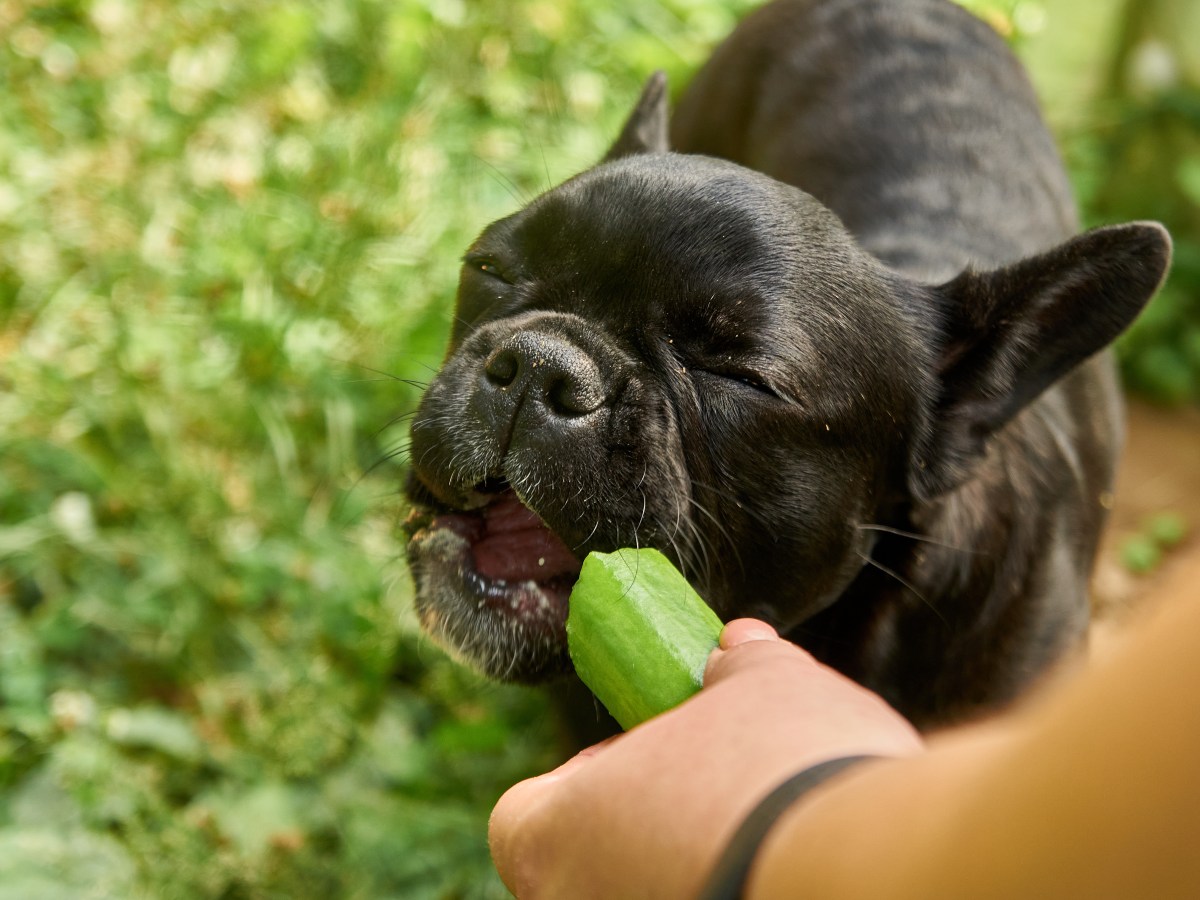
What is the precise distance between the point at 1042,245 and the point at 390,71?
9.48 feet

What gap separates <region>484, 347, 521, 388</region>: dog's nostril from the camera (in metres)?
2.06

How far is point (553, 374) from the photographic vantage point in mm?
2004

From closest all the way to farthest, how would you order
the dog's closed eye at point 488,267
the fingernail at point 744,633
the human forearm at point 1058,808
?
the human forearm at point 1058,808
the fingernail at point 744,633
the dog's closed eye at point 488,267

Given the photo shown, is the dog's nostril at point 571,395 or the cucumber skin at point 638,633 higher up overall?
the dog's nostril at point 571,395

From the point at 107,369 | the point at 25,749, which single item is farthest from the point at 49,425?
the point at 25,749

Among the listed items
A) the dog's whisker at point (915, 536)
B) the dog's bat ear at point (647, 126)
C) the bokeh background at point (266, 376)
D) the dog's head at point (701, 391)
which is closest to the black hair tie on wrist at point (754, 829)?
the dog's head at point (701, 391)

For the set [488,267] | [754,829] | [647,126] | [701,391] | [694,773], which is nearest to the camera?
[754,829]

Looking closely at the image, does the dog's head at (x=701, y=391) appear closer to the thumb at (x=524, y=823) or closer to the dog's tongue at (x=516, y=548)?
the dog's tongue at (x=516, y=548)

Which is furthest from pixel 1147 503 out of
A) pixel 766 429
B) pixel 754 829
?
pixel 754 829

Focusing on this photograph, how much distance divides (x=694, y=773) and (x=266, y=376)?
2.97m

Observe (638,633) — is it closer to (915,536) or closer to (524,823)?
(524,823)

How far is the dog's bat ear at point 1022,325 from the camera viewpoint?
7.58 feet

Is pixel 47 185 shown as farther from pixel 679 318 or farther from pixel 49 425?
pixel 679 318

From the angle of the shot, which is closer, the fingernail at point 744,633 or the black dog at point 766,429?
the fingernail at point 744,633
